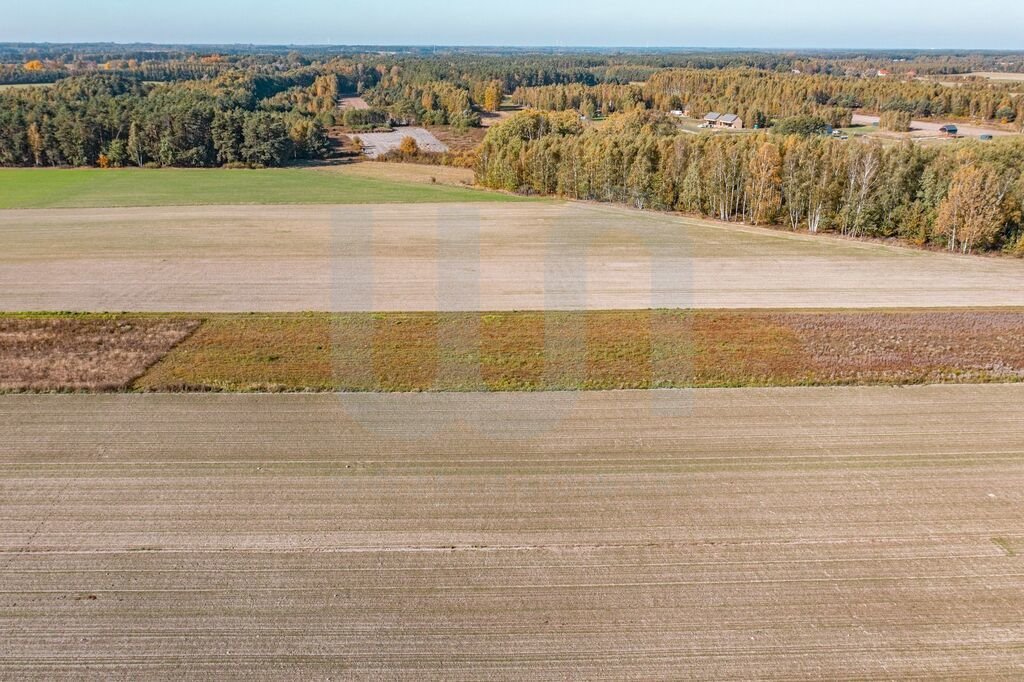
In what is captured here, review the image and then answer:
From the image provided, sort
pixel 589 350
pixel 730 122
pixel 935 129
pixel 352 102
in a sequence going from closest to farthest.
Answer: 1. pixel 589 350
2. pixel 935 129
3. pixel 730 122
4. pixel 352 102

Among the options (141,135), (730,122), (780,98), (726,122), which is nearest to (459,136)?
(726,122)

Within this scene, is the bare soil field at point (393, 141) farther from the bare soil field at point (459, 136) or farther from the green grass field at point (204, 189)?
the green grass field at point (204, 189)

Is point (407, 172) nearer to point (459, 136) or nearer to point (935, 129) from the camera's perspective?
point (459, 136)

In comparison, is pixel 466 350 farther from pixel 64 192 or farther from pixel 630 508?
pixel 64 192

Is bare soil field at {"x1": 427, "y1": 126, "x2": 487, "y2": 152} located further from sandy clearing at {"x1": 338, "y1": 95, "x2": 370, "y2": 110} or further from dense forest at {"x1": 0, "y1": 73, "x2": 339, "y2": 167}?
sandy clearing at {"x1": 338, "y1": 95, "x2": 370, "y2": 110}

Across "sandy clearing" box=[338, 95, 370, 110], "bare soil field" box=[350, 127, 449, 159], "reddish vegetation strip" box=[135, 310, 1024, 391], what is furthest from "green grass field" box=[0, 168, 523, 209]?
"sandy clearing" box=[338, 95, 370, 110]

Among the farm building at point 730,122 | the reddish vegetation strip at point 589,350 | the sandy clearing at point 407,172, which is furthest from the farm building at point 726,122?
the reddish vegetation strip at point 589,350
